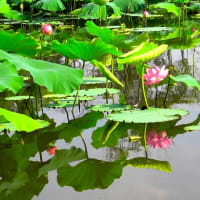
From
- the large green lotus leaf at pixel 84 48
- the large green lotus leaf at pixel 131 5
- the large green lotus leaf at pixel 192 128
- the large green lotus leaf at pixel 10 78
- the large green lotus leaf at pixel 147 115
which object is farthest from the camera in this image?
the large green lotus leaf at pixel 131 5

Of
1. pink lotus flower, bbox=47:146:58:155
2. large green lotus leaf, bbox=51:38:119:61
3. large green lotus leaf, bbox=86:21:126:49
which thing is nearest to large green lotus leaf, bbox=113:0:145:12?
large green lotus leaf, bbox=86:21:126:49

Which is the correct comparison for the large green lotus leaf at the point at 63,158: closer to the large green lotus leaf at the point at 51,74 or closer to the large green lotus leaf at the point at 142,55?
the large green lotus leaf at the point at 51,74

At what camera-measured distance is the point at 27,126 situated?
1.38m

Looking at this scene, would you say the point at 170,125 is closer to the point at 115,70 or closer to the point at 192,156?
the point at 192,156

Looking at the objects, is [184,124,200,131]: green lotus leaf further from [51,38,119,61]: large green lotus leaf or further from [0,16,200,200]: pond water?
[51,38,119,61]: large green lotus leaf

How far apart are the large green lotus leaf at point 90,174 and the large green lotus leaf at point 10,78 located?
0.33 metres

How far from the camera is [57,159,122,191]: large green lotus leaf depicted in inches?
55.3

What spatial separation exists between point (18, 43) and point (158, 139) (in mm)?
796

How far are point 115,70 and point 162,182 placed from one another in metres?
2.05

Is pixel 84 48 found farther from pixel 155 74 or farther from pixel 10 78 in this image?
pixel 10 78

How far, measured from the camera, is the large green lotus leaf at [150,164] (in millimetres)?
1493

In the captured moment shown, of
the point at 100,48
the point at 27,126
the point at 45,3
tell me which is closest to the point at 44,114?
the point at 100,48

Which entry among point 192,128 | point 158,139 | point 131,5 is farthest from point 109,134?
point 131,5

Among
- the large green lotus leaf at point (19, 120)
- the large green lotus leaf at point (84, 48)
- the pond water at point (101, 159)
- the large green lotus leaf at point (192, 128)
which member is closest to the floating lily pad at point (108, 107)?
the pond water at point (101, 159)
